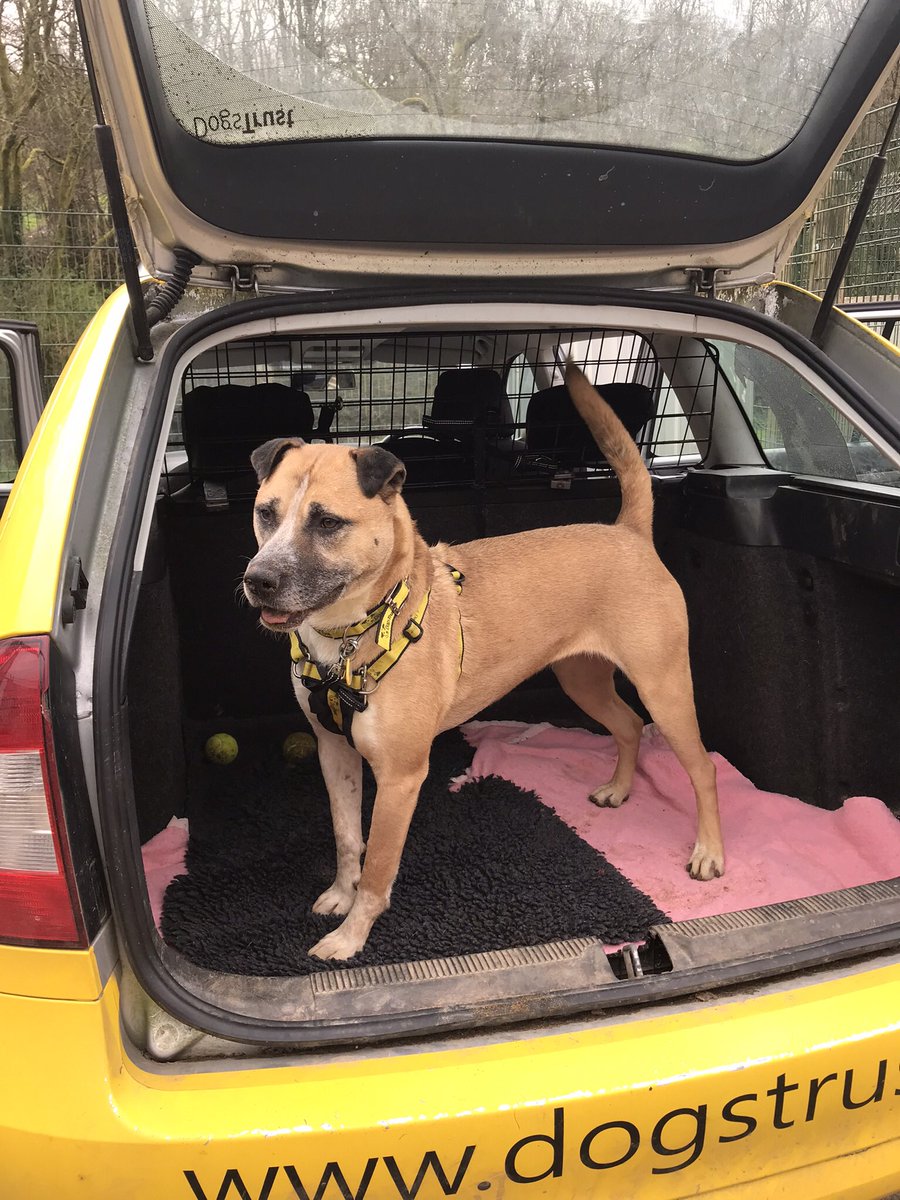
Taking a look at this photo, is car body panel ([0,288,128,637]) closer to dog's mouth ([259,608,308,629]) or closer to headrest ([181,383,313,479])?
dog's mouth ([259,608,308,629])

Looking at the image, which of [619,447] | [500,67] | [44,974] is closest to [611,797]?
[619,447]

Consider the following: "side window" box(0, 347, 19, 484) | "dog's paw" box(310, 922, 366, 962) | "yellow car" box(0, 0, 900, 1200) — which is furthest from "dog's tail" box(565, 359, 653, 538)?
"side window" box(0, 347, 19, 484)

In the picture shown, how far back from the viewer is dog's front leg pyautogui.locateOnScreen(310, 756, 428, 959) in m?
2.35

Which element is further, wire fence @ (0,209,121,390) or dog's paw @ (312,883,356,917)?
wire fence @ (0,209,121,390)

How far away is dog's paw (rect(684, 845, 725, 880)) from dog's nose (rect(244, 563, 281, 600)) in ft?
5.71

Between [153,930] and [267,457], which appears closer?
[153,930]

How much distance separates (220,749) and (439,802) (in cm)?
95

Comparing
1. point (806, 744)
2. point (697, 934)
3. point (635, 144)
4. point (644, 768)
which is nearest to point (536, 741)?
point (644, 768)

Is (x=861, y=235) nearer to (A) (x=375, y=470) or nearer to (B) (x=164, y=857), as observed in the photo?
(A) (x=375, y=470)

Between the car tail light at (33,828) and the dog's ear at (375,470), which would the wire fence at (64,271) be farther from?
the car tail light at (33,828)

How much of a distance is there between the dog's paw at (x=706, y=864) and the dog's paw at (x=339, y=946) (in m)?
1.16

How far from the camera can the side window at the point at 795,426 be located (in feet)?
10.00

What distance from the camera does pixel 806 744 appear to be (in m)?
3.20

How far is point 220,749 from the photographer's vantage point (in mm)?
3604
